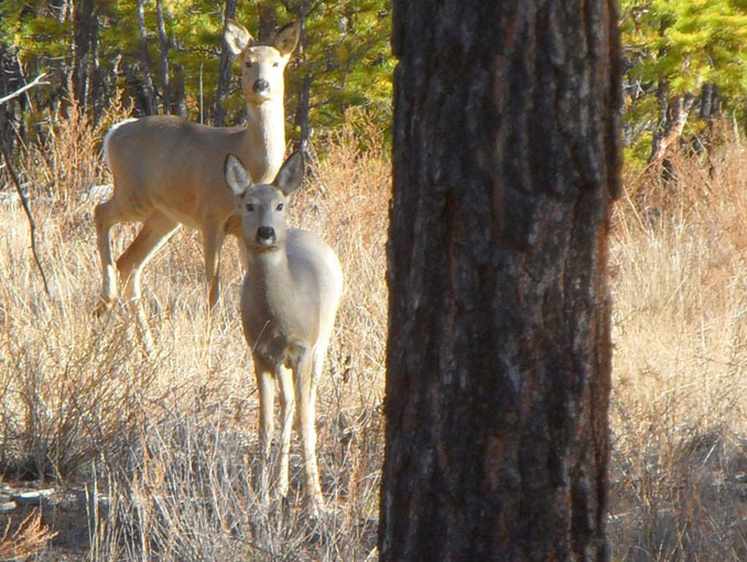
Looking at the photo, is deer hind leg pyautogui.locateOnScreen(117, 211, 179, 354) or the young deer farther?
deer hind leg pyautogui.locateOnScreen(117, 211, 179, 354)

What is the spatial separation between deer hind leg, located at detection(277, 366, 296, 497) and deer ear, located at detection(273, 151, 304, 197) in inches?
27.3

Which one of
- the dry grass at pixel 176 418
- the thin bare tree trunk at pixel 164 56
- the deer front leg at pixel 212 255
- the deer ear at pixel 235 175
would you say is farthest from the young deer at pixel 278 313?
the thin bare tree trunk at pixel 164 56

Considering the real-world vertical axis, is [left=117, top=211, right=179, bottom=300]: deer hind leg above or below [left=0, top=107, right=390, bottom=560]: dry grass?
above

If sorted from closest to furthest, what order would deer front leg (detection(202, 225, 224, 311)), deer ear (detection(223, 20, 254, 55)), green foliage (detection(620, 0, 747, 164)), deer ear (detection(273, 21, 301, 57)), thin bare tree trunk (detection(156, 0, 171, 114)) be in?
1. deer front leg (detection(202, 225, 224, 311))
2. deer ear (detection(273, 21, 301, 57))
3. deer ear (detection(223, 20, 254, 55))
4. green foliage (detection(620, 0, 747, 164))
5. thin bare tree trunk (detection(156, 0, 171, 114))

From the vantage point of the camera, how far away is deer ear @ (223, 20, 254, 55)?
9.05 m

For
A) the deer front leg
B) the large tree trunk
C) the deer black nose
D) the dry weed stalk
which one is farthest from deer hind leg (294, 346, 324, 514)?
the deer front leg

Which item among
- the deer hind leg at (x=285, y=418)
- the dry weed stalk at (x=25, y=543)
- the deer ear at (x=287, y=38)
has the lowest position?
the dry weed stalk at (x=25, y=543)

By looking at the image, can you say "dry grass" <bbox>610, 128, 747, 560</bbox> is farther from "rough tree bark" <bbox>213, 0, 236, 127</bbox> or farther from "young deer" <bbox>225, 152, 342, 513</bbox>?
"rough tree bark" <bbox>213, 0, 236, 127</bbox>

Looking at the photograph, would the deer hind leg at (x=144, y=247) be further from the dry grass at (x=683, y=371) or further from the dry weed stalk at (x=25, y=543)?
the dry weed stalk at (x=25, y=543)

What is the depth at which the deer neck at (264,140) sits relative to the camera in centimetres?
793

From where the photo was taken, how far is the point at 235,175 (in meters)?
4.71

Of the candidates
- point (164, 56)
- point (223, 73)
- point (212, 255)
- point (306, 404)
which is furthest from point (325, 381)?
point (164, 56)

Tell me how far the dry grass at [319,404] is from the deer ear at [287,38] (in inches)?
47.0

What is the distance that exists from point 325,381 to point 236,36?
3991 mm
